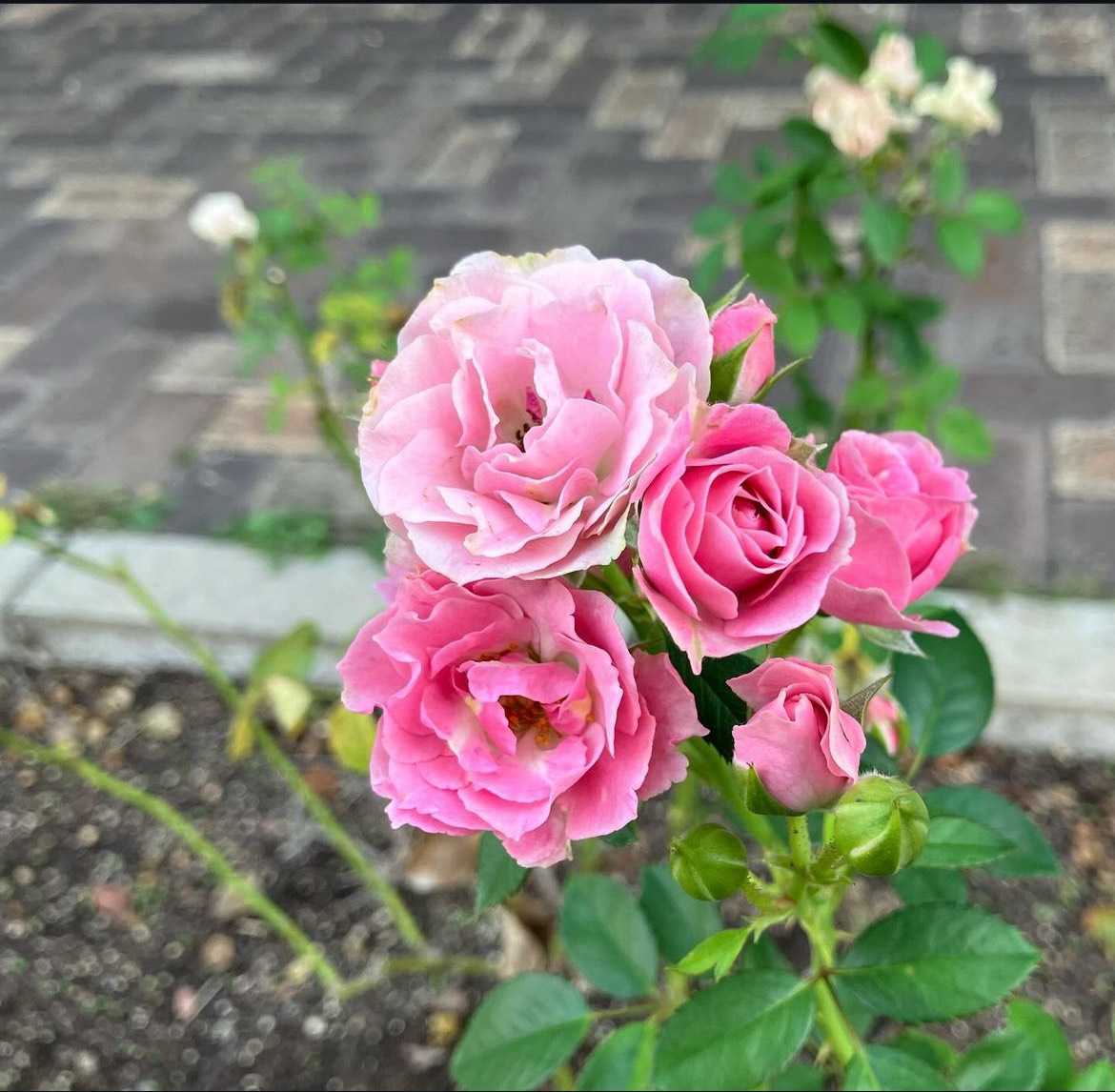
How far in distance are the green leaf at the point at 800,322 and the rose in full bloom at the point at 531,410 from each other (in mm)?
887

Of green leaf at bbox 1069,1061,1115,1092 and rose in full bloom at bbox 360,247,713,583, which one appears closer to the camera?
rose in full bloom at bbox 360,247,713,583

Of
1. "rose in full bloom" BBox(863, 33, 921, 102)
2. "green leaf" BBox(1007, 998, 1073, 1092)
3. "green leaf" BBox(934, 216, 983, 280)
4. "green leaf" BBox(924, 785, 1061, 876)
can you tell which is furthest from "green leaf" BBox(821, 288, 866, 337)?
"green leaf" BBox(1007, 998, 1073, 1092)

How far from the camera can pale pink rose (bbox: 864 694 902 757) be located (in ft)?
2.68

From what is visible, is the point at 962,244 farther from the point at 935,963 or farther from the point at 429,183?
the point at 429,183

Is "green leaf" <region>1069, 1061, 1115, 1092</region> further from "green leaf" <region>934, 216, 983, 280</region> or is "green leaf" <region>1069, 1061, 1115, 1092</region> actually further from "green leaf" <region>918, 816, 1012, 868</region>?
"green leaf" <region>934, 216, 983, 280</region>

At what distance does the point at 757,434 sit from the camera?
52cm

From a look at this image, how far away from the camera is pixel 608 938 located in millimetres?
1041

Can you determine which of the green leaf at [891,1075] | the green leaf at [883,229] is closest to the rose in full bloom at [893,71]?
the green leaf at [883,229]

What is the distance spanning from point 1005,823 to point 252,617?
137 centimetres

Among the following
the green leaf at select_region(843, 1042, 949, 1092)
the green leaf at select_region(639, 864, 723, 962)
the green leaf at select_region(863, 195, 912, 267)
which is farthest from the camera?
the green leaf at select_region(863, 195, 912, 267)

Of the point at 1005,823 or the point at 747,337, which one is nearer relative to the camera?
the point at 747,337

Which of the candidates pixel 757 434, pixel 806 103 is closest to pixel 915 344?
pixel 757 434

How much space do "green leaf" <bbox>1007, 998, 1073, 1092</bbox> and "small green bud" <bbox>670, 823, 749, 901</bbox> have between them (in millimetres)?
475

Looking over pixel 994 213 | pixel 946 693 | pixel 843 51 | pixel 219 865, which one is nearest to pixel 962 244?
pixel 994 213
